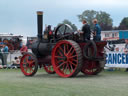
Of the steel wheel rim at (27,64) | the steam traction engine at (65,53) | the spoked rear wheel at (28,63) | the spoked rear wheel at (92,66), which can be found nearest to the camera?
the steam traction engine at (65,53)

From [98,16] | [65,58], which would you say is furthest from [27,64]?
[98,16]

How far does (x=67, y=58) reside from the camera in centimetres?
1151

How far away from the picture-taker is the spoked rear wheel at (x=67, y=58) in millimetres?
11062

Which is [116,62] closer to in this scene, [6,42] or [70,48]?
[70,48]

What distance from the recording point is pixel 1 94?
7352mm

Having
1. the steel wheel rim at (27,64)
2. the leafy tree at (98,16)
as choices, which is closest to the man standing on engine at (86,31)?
the steel wheel rim at (27,64)

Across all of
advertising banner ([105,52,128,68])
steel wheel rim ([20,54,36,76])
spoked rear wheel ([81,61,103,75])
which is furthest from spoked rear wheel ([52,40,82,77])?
advertising banner ([105,52,128,68])

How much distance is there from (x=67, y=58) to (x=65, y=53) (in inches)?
8.2

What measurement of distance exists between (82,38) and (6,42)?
2266 centimetres

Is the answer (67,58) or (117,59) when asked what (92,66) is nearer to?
(67,58)

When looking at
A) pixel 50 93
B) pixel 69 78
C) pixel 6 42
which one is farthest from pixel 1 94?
pixel 6 42

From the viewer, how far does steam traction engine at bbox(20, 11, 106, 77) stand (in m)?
11.3

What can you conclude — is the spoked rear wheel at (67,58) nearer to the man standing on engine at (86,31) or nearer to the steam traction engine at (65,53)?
the steam traction engine at (65,53)

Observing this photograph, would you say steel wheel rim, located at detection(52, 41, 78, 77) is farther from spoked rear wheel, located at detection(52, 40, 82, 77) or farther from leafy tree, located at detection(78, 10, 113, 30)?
leafy tree, located at detection(78, 10, 113, 30)
